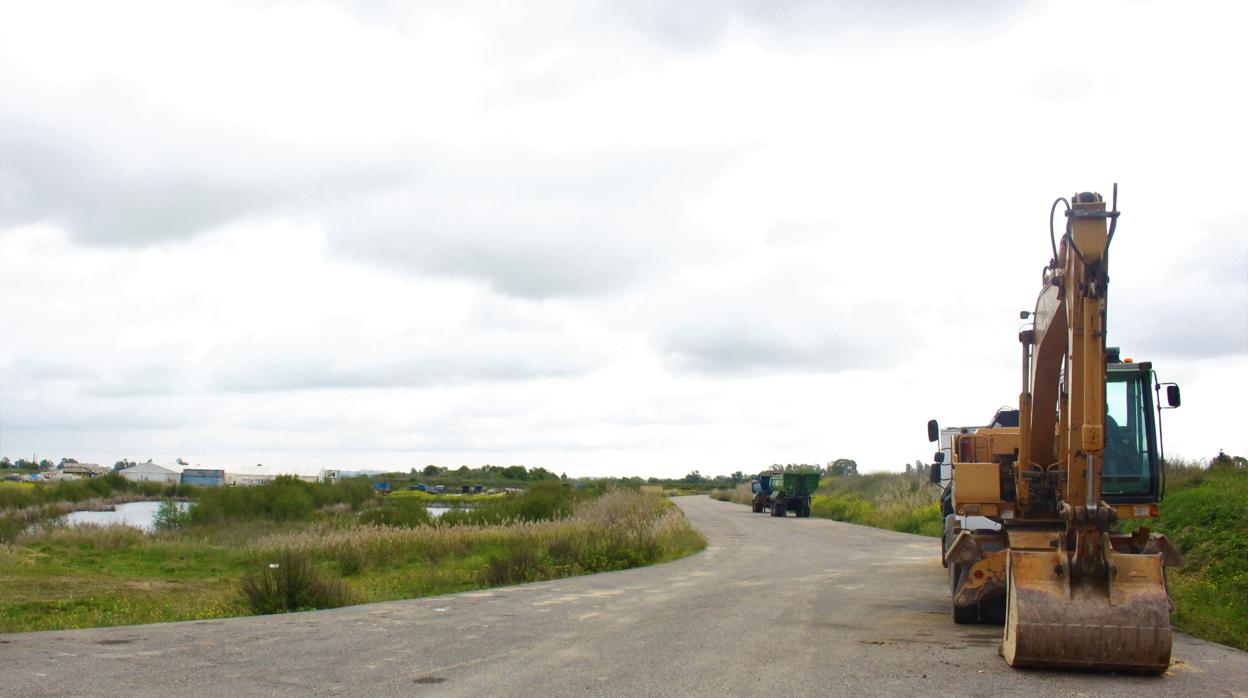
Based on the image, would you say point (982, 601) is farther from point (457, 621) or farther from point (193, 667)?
point (193, 667)

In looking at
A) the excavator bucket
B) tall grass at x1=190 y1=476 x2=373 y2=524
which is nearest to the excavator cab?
the excavator bucket

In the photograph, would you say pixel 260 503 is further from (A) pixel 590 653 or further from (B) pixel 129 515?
(A) pixel 590 653

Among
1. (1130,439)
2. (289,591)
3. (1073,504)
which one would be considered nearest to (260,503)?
(289,591)

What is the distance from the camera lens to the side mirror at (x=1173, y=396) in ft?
38.9

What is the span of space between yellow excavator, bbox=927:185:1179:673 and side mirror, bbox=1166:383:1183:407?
0.01m

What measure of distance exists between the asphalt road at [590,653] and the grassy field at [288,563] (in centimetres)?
340

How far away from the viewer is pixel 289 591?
1639 cm

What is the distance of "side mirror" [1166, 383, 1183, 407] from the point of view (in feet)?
38.9

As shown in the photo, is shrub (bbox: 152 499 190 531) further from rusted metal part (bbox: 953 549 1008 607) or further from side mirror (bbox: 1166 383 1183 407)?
side mirror (bbox: 1166 383 1183 407)

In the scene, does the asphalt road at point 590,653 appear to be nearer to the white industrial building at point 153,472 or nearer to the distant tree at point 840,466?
the distant tree at point 840,466

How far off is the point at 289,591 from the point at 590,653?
24.5ft

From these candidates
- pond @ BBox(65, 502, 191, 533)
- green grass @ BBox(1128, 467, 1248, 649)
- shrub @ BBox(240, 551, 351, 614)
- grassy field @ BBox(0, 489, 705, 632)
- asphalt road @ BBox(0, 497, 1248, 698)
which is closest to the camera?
asphalt road @ BBox(0, 497, 1248, 698)


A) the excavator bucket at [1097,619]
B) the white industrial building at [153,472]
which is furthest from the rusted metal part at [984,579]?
the white industrial building at [153,472]

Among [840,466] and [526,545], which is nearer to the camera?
[526,545]
